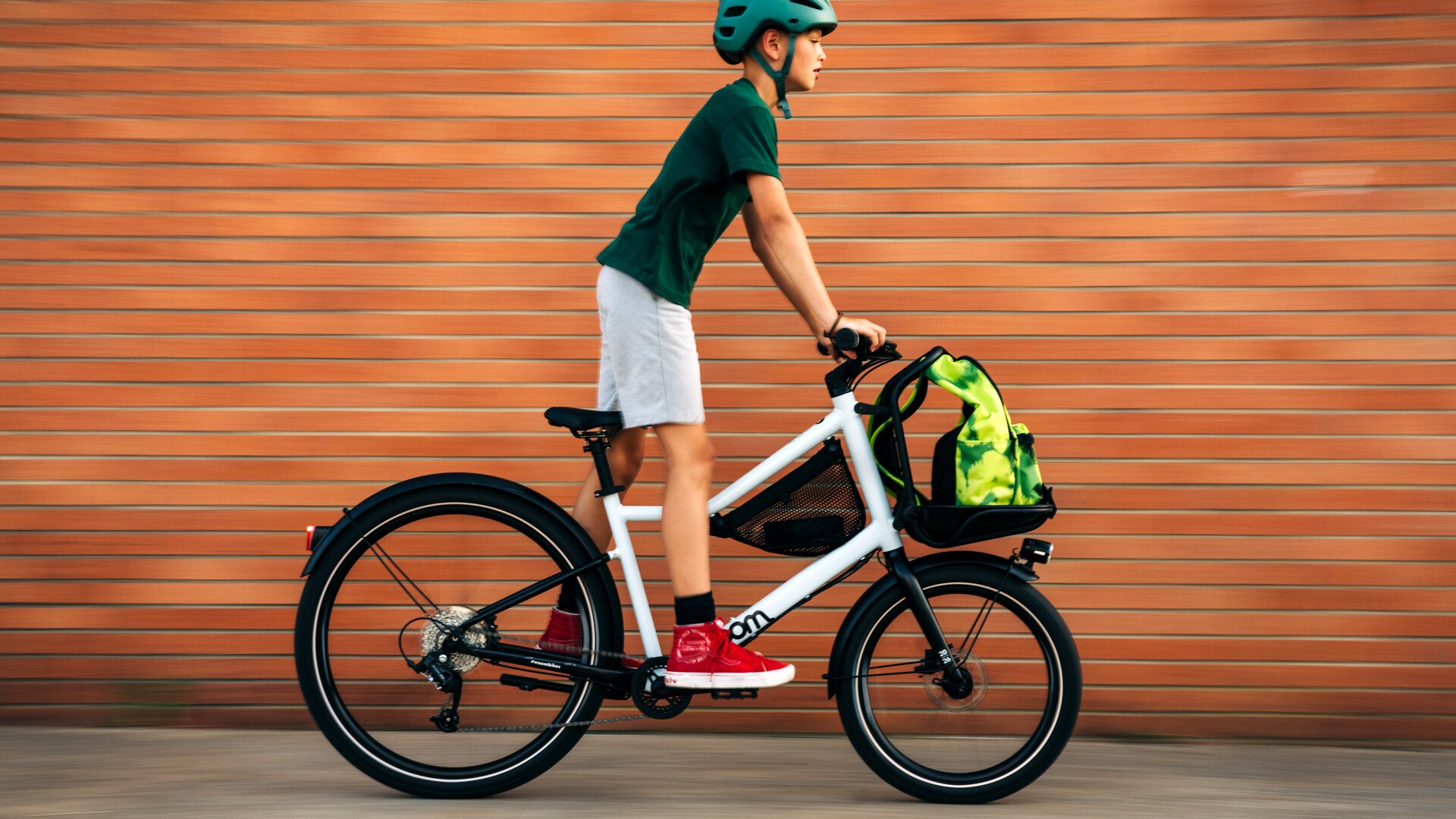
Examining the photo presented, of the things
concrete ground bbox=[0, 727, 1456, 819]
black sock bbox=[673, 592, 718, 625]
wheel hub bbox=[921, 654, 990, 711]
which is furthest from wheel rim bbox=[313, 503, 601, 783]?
wheel hub bbox=[921, 654, 990, 711]

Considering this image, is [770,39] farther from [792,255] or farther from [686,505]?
[686,505]

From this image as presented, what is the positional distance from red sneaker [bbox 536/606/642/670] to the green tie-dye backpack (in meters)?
1.09

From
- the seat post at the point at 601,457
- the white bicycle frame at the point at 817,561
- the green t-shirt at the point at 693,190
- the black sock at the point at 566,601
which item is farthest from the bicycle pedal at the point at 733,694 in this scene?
the green t-shirt at the point at 693,190

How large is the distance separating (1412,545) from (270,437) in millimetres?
3906

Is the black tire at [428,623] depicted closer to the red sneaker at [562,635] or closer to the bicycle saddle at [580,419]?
the red sneaker at [562,635]

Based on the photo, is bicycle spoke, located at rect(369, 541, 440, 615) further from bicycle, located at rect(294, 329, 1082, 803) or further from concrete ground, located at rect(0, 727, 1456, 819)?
concrete ground, located at rect(0, 727, 1456, 819)

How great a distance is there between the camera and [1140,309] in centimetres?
432

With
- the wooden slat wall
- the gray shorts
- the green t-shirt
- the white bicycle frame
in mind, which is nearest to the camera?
the green t-shirt

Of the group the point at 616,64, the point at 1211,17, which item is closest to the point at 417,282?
the point at 616,64

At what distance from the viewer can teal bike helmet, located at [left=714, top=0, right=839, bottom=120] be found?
11.3 feet

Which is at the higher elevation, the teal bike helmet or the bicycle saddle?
the teal bike helmet

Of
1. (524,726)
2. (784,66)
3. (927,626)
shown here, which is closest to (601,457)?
(524,726)

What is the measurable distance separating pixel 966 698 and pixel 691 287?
1.42m

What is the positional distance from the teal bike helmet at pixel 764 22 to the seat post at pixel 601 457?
43.7 inches
